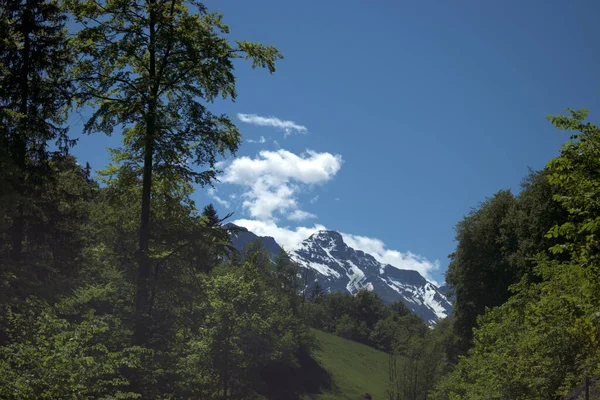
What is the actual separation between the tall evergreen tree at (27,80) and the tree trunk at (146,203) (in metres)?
3.66

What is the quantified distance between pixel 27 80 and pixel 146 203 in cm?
659

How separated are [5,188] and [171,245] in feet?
16.5

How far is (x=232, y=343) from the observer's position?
26.0m

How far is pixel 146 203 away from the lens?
48.6 feet

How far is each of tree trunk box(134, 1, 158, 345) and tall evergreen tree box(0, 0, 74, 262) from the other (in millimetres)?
3655

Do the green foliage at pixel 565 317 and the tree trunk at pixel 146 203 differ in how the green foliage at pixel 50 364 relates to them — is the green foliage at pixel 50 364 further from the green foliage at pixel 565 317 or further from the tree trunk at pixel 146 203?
the green foliage at pixel 565 317

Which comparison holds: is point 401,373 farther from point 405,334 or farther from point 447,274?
point 447,274

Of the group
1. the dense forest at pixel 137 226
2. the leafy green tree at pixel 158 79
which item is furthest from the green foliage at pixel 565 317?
the leafy green tree at pixel 158 79

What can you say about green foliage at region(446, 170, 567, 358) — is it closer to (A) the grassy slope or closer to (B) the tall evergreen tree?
(B) the tall evergreen tree

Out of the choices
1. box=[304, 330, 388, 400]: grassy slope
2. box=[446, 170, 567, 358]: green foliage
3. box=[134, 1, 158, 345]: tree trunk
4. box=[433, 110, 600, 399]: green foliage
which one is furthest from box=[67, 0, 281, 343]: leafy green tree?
box=[304, 330, 388, 400]: grassy slope

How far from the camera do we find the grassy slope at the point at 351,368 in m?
72.9

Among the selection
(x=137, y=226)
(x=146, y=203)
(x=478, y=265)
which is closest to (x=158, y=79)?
(x=146, y=203)

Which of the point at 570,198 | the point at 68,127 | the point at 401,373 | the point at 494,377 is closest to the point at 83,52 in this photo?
the point at 68,127

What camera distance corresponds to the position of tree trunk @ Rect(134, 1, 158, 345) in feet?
45.7
